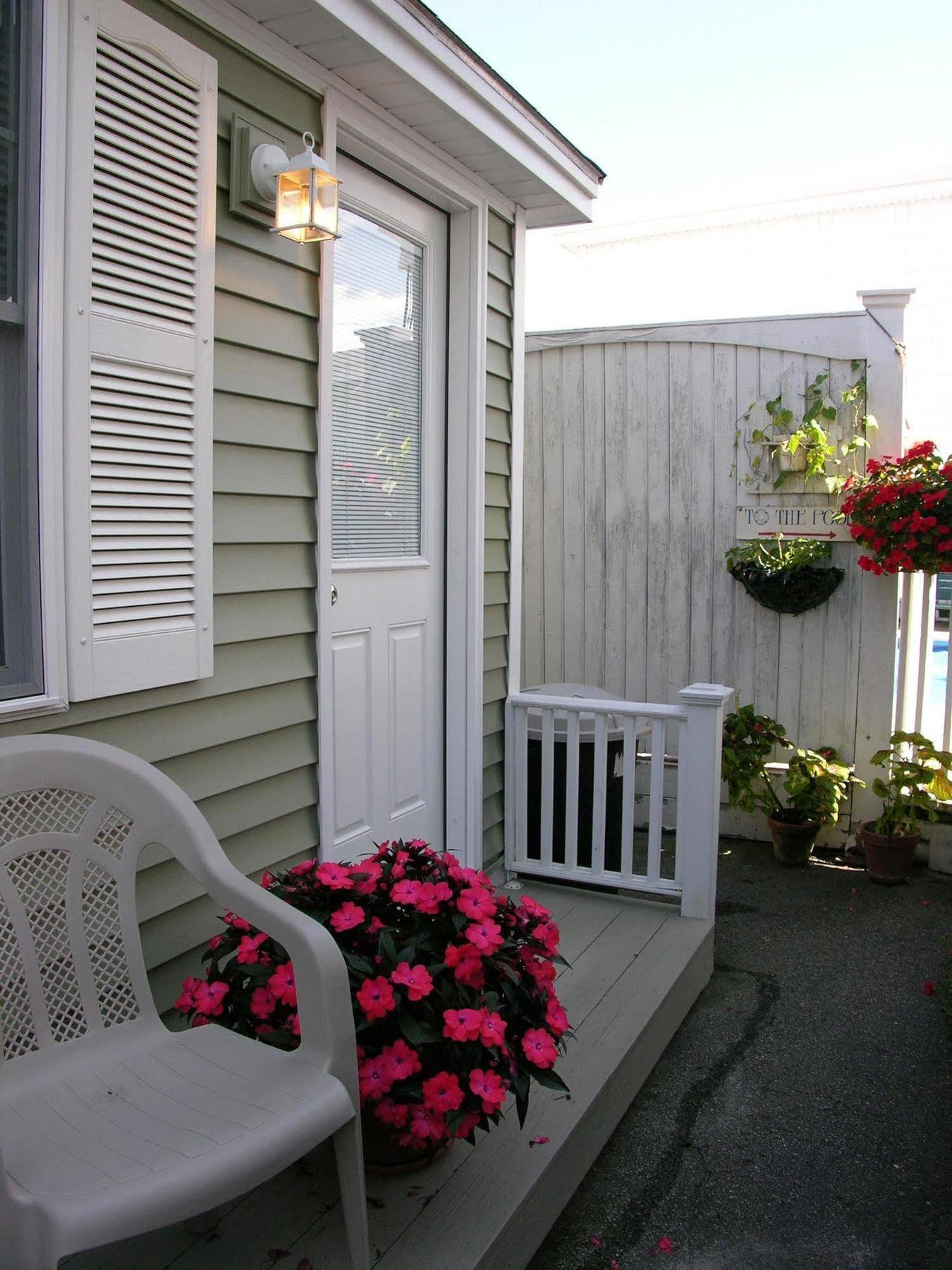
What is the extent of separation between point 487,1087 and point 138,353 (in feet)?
4.66

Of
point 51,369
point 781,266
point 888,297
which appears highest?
point 781,266

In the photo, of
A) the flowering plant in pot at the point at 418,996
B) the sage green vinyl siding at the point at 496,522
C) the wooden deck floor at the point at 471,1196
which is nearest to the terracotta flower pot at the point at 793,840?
the sage green vinyl siding at the point at 496,522

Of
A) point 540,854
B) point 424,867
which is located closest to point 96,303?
point 424,867

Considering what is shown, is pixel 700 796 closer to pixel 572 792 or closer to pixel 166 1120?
pixel 572 792

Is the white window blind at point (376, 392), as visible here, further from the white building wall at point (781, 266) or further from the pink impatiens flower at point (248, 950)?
the white building wall at point (781, 266)

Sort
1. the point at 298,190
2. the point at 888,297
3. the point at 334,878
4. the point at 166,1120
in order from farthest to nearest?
the point at 888,297, the point at 298,190, the point at 334,878, the point at 166,1120

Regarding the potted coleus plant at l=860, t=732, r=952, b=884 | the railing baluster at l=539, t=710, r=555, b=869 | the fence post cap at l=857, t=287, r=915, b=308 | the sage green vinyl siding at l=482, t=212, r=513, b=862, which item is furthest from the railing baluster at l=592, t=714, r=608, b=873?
the fence post cap at l=857, t=287, r=915, b=308

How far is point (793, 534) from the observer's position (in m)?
4.49

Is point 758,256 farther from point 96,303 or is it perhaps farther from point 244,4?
point 96,303

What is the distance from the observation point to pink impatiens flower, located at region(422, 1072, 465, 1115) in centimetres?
162

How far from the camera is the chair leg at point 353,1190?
4.87 ft

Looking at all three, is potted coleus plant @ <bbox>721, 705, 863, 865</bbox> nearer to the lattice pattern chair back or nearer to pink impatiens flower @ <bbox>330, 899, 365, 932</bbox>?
pink impatiens flower @ <bbox>330, 899, 365, 932</bbox>

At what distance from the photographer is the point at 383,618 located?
2.97m

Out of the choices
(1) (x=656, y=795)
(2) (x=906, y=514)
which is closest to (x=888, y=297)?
(2) (x=906, y=514)
